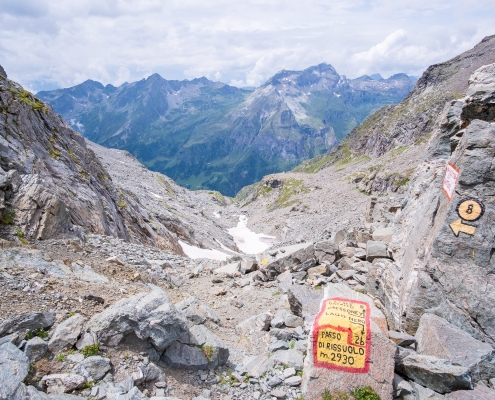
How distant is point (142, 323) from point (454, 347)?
948 centimetres

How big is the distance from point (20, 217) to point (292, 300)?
51.4ft

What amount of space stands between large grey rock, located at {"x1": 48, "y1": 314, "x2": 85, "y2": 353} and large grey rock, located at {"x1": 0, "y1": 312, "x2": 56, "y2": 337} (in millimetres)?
359

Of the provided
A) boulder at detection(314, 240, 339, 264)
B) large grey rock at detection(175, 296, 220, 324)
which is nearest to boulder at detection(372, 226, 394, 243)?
boulder at detection(314, 240, 339, 264)

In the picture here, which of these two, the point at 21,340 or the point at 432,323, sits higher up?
the point at 432,323

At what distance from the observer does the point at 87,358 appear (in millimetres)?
8820

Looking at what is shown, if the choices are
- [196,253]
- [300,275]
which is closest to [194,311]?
[300,275]

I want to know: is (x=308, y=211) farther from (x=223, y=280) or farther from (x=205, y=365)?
(x=205, y=365)

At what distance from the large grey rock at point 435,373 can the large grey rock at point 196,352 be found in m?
5.69

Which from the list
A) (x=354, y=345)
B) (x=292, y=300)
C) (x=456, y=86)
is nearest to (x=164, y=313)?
(x=354, y=345)

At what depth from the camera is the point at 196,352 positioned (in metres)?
10.4

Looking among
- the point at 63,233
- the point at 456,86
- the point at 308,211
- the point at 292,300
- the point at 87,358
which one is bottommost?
the point at 87,358

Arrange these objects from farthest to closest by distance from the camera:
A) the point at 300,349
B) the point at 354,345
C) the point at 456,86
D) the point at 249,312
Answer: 1. the point at 456,86
2. the point at 249,312
3. the point at 300,349
4. the point at 354,345

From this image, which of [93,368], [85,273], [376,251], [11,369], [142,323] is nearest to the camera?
[11,369]

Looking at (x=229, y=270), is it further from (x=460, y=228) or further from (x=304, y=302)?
(x=460, y=228)
